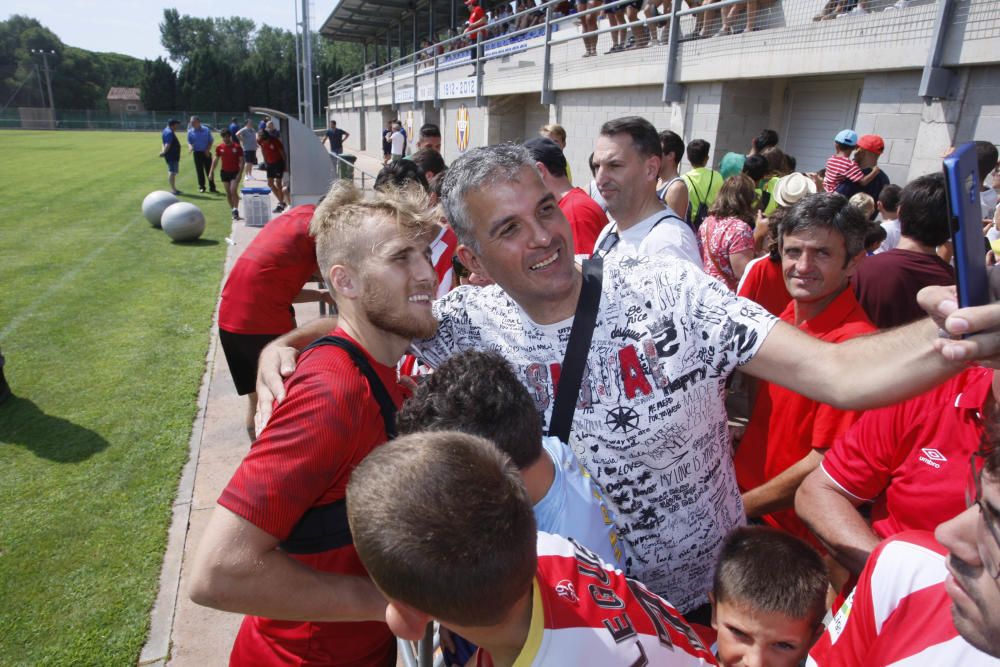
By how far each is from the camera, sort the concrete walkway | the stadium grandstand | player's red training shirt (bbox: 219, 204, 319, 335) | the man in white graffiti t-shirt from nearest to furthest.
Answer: the man in white graffiti t-shirt, the concrete walkway, player's red training shirt (bbox: 219, 204, 319, 335), the stadium grandstand

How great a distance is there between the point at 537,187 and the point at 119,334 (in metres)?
7.42

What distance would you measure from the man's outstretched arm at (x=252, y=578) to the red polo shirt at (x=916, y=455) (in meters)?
1.71

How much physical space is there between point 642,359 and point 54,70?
383 feet

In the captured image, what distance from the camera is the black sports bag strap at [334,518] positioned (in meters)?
1.60

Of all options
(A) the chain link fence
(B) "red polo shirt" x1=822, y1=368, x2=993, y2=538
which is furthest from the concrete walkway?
(A) the chain link fence

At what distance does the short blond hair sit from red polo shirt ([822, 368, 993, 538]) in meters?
1.64

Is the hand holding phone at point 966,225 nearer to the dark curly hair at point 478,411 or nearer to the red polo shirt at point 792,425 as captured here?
the dark curly hair at point 478,411

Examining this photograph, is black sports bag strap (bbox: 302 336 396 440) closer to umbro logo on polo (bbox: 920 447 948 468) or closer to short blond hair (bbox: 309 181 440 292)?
short blond hair (bbox: 309 181 440 292)

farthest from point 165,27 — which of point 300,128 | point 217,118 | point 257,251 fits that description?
point 257,251

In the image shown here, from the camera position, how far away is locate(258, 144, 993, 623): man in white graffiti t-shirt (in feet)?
5.99

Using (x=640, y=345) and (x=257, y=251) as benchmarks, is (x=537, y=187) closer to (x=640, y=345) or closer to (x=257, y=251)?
(x=640, y=345)

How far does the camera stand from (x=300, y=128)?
10914 millimetres

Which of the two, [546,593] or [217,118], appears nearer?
[546,593]

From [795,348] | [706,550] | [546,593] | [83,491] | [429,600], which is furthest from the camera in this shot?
[83,491]
